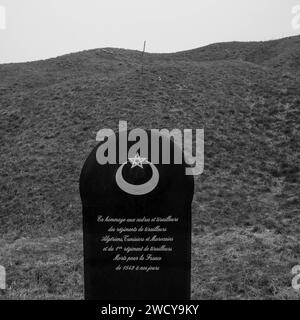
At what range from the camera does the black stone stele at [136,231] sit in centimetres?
554

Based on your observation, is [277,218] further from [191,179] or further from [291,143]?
[191,179]

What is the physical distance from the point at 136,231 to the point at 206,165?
514 inches

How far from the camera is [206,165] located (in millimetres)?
18391

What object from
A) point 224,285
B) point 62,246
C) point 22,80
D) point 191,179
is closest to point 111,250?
point 191,179

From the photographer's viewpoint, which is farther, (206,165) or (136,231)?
(206,165)

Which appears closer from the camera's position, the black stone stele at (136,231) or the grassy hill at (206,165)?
the black stone stele at (136,231)

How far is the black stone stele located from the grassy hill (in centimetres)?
326

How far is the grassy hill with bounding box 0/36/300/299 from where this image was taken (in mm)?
10039

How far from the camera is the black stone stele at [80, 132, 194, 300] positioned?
5.54 m

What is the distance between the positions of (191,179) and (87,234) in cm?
159

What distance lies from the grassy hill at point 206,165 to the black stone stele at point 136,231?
3.26 meters

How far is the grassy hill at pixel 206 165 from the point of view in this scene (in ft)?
32.9

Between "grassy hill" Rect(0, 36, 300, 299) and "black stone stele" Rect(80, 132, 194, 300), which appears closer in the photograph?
"black stone stele" Rect(80, 132, 194, 300)
